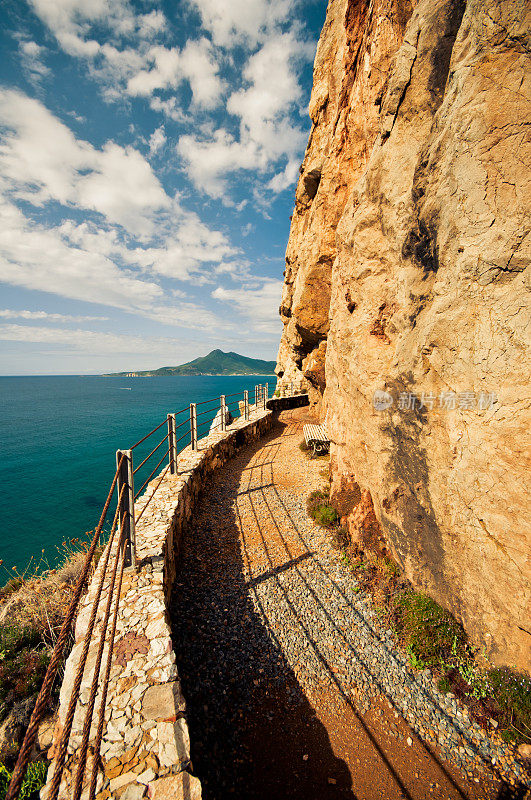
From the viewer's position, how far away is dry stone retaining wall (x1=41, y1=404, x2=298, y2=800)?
105 inches

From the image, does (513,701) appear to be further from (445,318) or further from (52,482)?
(52,482)

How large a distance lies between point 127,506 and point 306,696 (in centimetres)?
376

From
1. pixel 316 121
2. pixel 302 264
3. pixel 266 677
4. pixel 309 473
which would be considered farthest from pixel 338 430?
pixel 316 121

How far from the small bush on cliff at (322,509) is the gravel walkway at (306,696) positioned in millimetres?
1005

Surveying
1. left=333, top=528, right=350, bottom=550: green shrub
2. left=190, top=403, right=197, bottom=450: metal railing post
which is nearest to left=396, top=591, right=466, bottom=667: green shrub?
left=333, top=528, right=350, bottom=550: green shrub

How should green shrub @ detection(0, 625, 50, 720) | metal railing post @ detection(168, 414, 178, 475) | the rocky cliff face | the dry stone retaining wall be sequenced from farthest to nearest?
metal railing post @ detection(168, 414, 178, 475) → green shrub @ detection(0, 625, 50, 720) → the rocky cliff face → the dry stone retaining wall

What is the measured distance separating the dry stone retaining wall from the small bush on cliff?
401 centimetres

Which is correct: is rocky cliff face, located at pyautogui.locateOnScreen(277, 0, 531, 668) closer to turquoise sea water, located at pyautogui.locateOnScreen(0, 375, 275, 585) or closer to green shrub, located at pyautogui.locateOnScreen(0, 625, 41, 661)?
green shrub, located at pyautogui.locateOnScreen(0, 625, 41, 661)

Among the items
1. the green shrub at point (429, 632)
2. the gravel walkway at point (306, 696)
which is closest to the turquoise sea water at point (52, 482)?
the gravel walkway at point (306, 696)

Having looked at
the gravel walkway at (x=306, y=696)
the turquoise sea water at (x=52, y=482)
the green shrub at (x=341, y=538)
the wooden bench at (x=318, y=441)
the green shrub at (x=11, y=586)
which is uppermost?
the wooden bench at (x=318, y=441)

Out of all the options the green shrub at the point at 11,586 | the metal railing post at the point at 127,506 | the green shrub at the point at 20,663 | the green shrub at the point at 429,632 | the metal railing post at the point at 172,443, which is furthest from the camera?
the green shrub at the point at 11,586

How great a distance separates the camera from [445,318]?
5.06 meters

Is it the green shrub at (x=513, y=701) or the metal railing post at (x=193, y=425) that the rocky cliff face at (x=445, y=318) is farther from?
the metal railing post at (x=193, y=425)

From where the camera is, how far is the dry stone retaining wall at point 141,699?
2.68 metres
